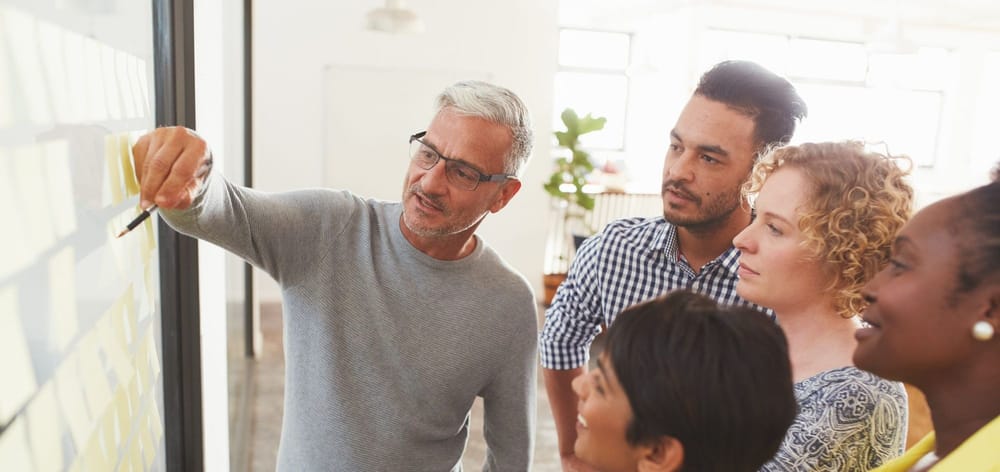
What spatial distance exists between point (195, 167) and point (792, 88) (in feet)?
4.03

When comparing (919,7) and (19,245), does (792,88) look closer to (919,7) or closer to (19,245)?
(19,245)

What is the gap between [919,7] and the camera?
32.2 feet

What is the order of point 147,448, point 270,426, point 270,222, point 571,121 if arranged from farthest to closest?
1. point 571,121
2. point 270,426
3. point 270,222
4. point 147,448

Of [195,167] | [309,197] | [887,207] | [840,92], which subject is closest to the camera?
[195,167]

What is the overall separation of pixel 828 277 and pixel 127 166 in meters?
1.02

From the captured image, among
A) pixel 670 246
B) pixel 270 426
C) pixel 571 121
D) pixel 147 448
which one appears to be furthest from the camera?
pixel 571 121

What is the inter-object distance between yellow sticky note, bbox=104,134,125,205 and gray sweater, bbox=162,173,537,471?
41 cm

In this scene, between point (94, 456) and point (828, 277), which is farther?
point (828, 277)

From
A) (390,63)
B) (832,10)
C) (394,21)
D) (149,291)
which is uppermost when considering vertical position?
(832,10)

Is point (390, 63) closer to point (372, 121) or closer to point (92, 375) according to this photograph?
point (372, 121)

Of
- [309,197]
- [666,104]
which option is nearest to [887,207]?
[309,197]

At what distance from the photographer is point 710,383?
0.82 m

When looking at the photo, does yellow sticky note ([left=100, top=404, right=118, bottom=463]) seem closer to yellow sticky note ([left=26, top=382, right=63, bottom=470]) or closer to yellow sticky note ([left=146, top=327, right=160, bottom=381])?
yellow sticky note ([left=26, top=382, right=63, bottom=470])

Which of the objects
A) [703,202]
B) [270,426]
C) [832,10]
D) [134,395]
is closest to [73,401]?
[134,395]
